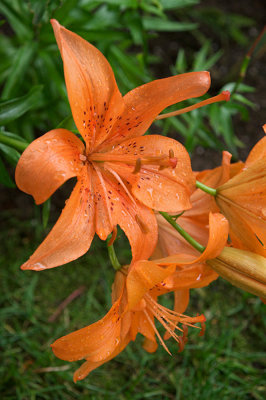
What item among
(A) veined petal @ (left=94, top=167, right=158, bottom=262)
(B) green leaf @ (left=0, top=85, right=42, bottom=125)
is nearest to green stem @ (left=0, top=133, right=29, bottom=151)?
(B) green leaf @ (left=0, top=85, right=42, bottom=125)

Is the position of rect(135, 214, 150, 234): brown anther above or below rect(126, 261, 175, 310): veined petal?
above

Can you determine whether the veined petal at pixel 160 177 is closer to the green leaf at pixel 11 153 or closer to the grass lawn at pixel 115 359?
the green leaf at pixel 11 153

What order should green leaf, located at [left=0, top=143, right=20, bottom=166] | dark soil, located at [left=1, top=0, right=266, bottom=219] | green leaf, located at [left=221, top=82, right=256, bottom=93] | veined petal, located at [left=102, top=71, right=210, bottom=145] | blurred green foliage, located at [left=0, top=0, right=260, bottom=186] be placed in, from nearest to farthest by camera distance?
veined petal, located at [left=102, top=71, right=210, bottom=145] < green leaf, located at [left=0, top=143, right=20, bottom=166] < blurred green foliage, located at [left=0, top=0, right=260, bottom=186] < green leaf, located at [left=221, top=82, right=256, bottom=93] < dark soil, located at [left=1, top=0, right=266, bottom=219]

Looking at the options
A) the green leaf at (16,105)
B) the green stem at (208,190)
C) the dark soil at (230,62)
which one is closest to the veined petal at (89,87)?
the green stem at (208,190)

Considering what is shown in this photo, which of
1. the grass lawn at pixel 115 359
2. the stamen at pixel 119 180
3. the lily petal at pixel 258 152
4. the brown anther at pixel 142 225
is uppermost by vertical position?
the stamen at pixel 119 180

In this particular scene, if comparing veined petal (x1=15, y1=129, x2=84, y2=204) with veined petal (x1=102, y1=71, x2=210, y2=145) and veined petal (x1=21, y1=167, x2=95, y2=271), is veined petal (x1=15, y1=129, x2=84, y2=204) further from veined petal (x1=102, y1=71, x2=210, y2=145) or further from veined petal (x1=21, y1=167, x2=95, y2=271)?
veined petal (x1=102, y1=71, x2=210, y2=145)

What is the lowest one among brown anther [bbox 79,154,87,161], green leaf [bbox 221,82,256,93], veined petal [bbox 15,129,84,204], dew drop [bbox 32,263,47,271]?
green leaf [bbox 221,82,256,93]

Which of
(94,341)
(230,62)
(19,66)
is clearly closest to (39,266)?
(94,341)
